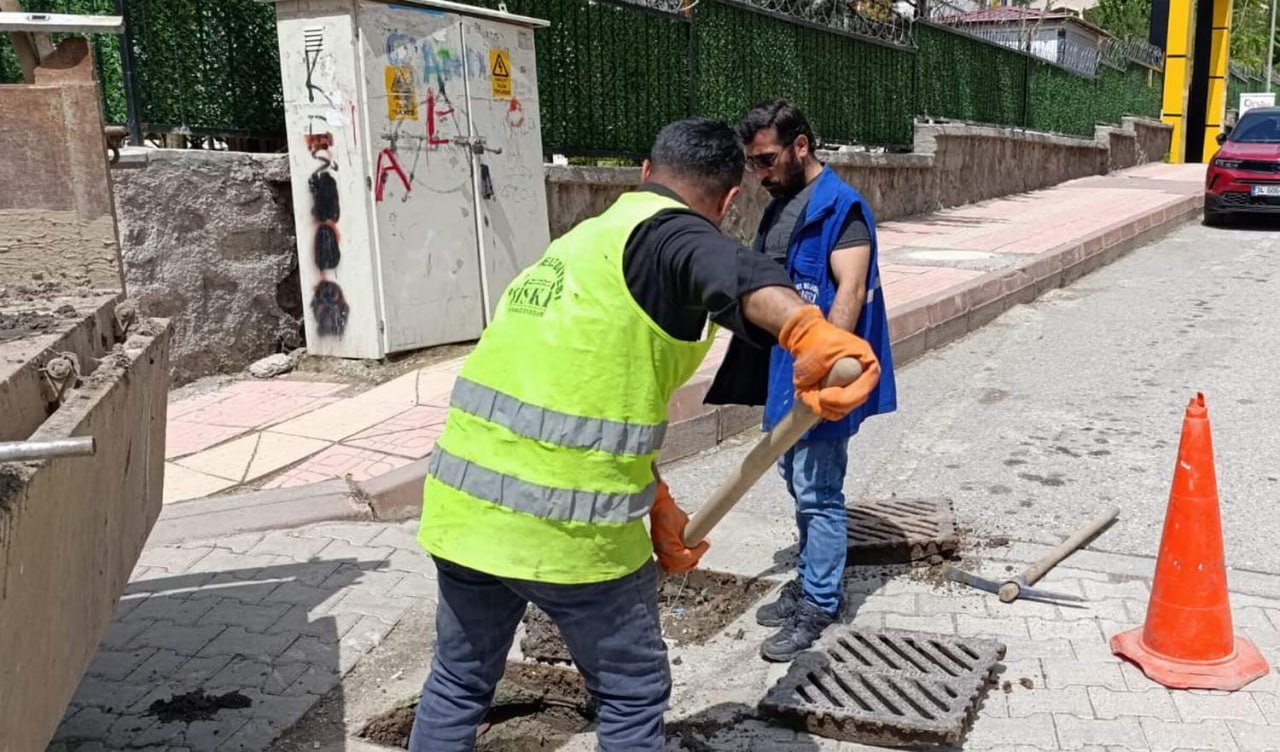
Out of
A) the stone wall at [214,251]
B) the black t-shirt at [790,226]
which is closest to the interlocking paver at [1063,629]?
the black t-shirt at [790,226]

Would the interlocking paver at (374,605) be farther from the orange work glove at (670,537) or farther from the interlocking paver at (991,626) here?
the interlocking paver at (991,626)

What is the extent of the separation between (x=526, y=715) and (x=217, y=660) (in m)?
0.99

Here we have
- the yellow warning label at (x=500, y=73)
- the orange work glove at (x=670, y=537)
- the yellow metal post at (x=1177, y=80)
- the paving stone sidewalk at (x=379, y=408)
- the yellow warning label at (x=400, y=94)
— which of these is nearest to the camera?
the orange work glove at (x=670, y=537)

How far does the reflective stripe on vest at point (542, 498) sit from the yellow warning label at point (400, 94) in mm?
4376

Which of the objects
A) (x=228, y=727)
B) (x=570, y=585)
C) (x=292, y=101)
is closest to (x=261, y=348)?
(x=292, y=101)

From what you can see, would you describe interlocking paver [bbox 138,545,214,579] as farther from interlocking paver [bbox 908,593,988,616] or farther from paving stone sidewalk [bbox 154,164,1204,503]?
interlocking paver [bbox 908,593,988,616]

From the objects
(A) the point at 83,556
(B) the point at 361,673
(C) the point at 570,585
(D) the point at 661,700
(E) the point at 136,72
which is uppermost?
(E) the point at 136,72

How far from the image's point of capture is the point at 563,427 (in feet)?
7.25

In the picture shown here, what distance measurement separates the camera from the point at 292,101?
628cm

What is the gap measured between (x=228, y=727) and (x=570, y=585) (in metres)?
1.37

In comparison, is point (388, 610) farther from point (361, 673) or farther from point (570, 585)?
point (570, 585)

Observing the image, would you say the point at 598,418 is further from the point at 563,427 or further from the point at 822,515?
the point at 822,515

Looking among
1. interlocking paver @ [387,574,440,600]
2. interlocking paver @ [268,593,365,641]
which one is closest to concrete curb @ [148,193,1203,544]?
interlocking paver @ [387,574,440,600]

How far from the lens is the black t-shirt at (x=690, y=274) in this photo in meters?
2.08
